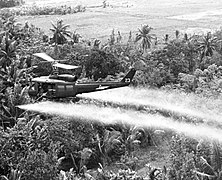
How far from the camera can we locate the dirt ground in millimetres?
101375

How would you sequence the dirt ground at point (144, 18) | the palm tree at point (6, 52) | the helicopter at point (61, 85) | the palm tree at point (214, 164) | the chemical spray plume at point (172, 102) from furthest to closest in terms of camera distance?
the dirt ground at point (144, 18)
the palm tree at point (6, 52)
the chemical spray plume at point (172, 102)
the helicopter at point (61, 85)
the palm tree at point (214, 164)

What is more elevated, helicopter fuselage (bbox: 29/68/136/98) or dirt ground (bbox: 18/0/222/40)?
helicopter fuselage (bbox: 29/68/136/98)

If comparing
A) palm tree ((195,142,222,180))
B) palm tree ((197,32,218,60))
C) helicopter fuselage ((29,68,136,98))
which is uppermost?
helicopter fuselage ((29,68,136,98))

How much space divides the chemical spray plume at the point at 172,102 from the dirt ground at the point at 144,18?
5646 centimetres

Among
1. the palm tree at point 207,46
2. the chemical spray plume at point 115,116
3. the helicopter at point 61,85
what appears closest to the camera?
the helicopter at point 61,85

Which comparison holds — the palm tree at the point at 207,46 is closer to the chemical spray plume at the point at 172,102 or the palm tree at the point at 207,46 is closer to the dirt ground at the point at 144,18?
the chemical spray plume at the point at 172,102

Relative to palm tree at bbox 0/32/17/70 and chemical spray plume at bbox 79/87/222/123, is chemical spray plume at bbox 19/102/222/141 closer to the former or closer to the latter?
chemical spray plume at bbox 79/87/222/123

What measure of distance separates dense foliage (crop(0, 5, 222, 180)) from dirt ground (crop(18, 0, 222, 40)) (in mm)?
38982

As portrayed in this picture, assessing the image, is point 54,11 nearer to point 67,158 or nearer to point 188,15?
point 188,15

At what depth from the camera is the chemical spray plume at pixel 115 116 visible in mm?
32469

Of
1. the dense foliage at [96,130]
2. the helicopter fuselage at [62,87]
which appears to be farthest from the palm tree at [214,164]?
the helicopter fuselage at [62,87]

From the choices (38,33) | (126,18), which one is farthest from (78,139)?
(126,18)

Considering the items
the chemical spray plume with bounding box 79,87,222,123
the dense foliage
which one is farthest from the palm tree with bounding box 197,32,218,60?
the chemical spray plume with bounding box 79,87,222,123

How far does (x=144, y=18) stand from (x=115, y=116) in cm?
8655
